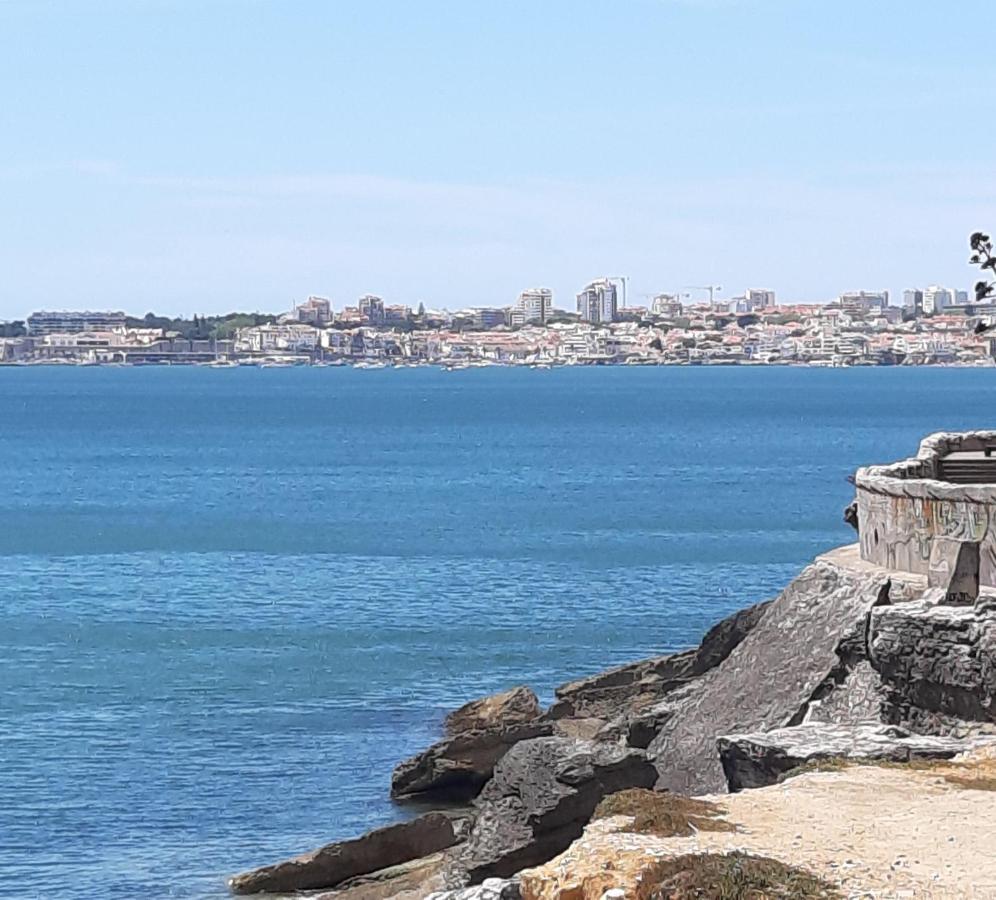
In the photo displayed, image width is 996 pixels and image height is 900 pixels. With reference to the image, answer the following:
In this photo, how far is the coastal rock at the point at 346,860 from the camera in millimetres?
22922

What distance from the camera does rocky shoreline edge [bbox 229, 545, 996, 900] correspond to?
669 inches

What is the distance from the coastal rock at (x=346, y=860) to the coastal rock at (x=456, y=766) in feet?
11.6

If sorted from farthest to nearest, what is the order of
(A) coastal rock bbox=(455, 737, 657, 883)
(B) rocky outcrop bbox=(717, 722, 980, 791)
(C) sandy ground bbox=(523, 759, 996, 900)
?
(A) coastal rock bbox=(455, 737, 657, 883), (B) rocky outcrop bbox=(717, 722, 980, 791), (C) sandy ground bbox=(523, 759, 996, 900)

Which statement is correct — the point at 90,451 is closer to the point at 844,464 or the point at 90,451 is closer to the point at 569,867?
the point at 844,464

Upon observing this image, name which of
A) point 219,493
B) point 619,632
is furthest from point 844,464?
point 619,632

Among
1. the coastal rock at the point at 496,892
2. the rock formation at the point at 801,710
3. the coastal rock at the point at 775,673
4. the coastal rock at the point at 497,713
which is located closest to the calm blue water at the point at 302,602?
the coastal rock at the point at 497,713

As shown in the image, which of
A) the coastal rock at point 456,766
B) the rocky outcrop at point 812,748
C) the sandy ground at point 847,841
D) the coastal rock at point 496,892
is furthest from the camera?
the coastal rock at point 456,766

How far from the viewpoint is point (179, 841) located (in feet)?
84.4

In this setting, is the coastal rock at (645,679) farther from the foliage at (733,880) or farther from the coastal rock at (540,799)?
the foliage at (733,880)

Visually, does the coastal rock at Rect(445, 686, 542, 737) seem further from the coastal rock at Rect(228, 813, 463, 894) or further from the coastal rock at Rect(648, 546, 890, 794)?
the coastal rock at Rect(228, 813, 463, 894)

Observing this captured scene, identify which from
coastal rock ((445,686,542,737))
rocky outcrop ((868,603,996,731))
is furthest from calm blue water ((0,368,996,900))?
rocky outcrop ((868,603,996,731))

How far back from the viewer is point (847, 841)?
12.5 meters

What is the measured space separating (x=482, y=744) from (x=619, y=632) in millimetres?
15032

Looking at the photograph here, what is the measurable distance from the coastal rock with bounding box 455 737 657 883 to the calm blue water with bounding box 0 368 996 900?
5.09 metres
